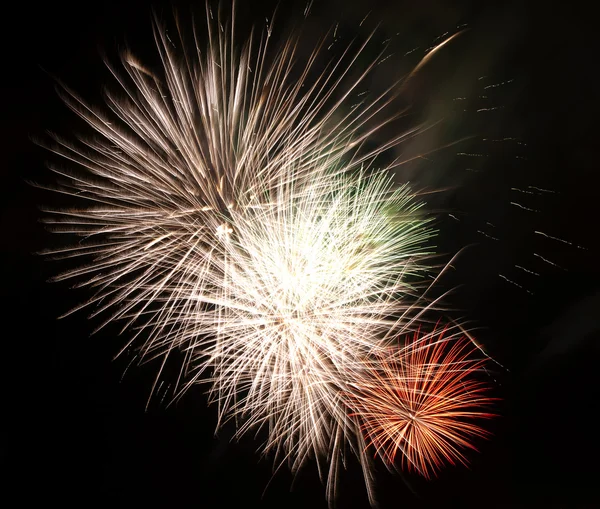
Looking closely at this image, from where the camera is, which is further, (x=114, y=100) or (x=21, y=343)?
(x=21, y=343)

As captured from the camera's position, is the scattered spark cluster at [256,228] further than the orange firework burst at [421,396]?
No

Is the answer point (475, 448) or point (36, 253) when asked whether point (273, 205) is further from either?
point (475, 448)

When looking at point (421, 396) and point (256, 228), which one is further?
point (421, 396)

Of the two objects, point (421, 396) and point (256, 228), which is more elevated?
point (256, 228)

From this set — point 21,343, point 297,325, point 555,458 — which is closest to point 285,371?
point 297,325
